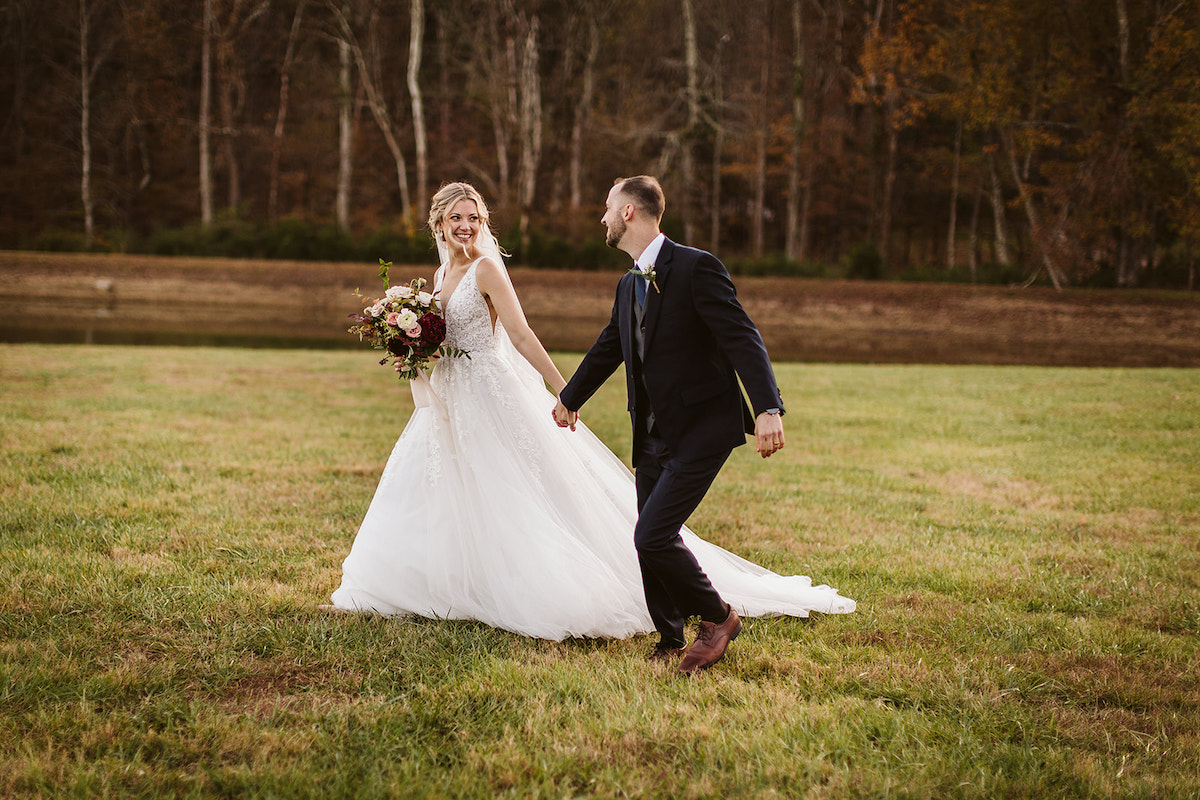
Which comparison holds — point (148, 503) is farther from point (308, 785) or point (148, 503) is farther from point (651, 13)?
point (651, 13)

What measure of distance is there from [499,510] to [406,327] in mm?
1099

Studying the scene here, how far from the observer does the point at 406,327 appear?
4793 mm

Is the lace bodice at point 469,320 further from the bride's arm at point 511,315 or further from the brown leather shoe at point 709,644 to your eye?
the brown leather shoe at point 709,644

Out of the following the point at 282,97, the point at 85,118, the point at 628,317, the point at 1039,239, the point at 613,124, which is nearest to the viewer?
the point at 628,317

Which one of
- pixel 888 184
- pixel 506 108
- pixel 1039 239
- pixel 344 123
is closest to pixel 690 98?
pixel 506 108

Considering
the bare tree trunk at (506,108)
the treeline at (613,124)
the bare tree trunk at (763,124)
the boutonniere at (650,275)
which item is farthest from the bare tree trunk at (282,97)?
the boutonniere at (650,275)

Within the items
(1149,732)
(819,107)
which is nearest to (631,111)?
(819,107)

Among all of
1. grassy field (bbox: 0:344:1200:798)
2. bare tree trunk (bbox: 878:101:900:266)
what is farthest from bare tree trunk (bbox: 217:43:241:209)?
grassy field (bbox: 0:344:1200:798)

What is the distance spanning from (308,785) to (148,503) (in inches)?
177

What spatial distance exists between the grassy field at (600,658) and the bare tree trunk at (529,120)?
95.0 feet

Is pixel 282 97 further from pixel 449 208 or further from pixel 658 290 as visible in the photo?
pixel 658 290

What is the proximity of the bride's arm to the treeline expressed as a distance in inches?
1114

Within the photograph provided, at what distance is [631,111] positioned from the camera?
41688 millimetres

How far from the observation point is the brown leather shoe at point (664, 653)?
4.34 m
